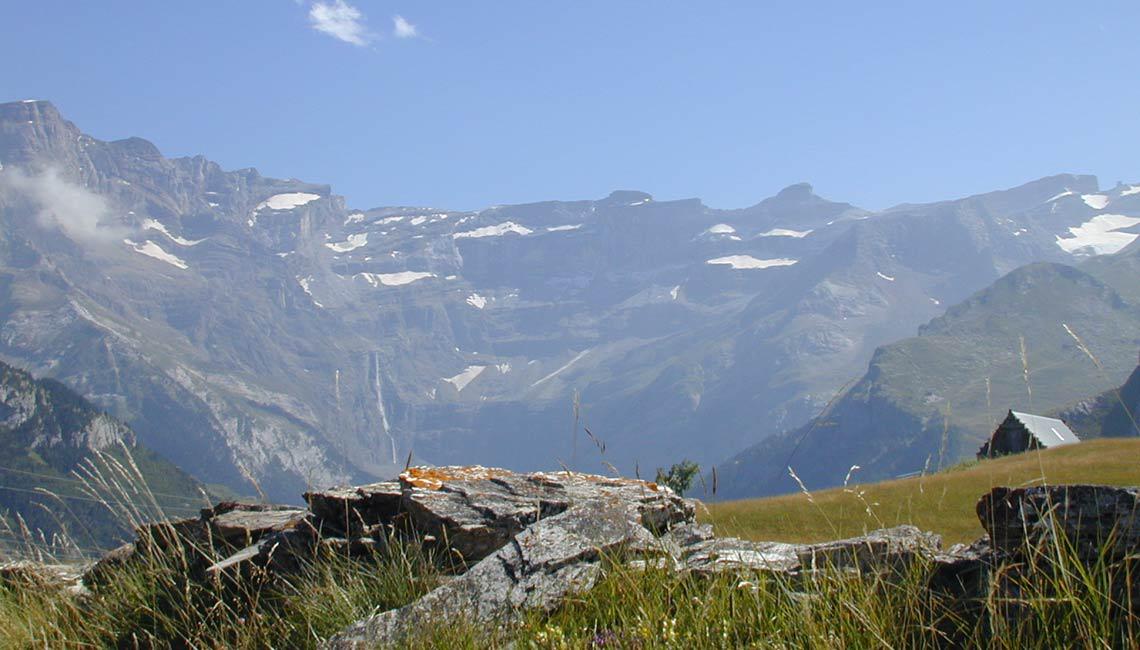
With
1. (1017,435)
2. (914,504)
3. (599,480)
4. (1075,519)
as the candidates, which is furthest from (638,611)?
(1017,435)

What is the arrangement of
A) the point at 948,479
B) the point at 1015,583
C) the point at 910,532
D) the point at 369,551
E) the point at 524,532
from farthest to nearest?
the point at 948,479
the point at 369,551
the point at 524,532
the point at 910,532
the point at 1015,583

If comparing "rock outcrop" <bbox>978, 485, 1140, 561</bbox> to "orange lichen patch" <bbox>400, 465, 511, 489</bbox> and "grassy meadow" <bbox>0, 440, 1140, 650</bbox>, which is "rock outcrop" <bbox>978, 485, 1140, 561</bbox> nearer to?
"grassy meadow" <bbox>0, 440, 1140, 650</bbox>

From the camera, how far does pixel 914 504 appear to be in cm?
2525

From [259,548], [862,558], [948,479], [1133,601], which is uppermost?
[1133,601]

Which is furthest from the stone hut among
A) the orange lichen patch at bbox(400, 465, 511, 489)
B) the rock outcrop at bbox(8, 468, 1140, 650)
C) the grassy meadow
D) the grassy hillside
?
the grassy meadow

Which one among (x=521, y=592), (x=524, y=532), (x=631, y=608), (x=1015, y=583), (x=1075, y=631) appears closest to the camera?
(x=1075, y=631)

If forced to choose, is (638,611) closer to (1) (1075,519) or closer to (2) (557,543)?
(2) (557,543)

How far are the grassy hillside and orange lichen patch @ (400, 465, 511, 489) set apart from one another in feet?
16.1

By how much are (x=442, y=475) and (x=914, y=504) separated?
55.0ft

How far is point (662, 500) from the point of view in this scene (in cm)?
1221

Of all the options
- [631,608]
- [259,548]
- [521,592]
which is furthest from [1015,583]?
[259,548]

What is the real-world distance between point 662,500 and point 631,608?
197 inches

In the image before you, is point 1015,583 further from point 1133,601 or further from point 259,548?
point 259,548

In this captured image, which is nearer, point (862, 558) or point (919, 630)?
point (919, 630)
